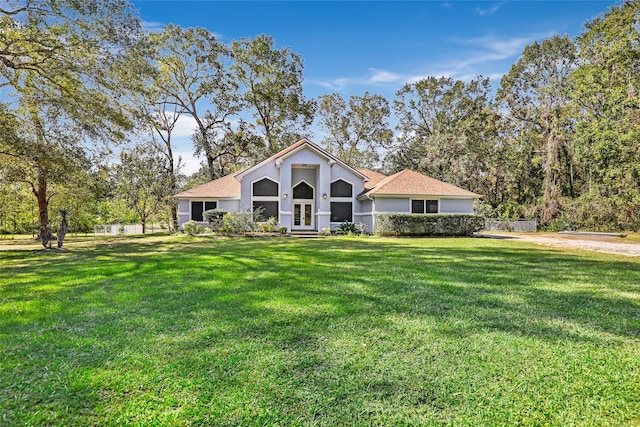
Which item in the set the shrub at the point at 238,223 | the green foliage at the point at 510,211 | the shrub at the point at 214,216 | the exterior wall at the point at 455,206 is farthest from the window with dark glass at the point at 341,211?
the green foliage at the point at 510,211

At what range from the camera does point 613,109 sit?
914 inches

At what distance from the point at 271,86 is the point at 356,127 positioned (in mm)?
12820

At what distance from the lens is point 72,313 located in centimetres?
519

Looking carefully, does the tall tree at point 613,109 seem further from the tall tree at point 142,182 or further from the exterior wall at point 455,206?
the tall tree at point 142,182

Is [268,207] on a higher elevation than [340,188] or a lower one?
lower

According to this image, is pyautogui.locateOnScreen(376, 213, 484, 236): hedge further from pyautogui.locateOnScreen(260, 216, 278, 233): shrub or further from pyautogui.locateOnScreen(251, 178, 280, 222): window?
pyautogui.locateOnScreen(251, 178, 280, 222): window

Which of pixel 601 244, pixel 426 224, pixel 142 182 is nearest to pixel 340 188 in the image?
pixel 426 224

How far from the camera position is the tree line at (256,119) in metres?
14.0

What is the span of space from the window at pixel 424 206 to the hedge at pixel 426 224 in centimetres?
245

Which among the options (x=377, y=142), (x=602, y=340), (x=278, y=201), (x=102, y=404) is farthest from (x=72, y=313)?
(x=377, y=142)

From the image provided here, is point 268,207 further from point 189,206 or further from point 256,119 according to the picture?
point 256,119

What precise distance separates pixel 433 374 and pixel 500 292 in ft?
13.3

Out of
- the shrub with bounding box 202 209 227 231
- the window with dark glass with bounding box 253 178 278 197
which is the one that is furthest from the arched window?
the shrub with bounding box 202 209 227 231

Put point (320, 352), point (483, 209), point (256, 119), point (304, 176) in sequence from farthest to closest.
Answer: point (256, 119)
point (483, 209)
point (304, 176)
point (320, 352)
